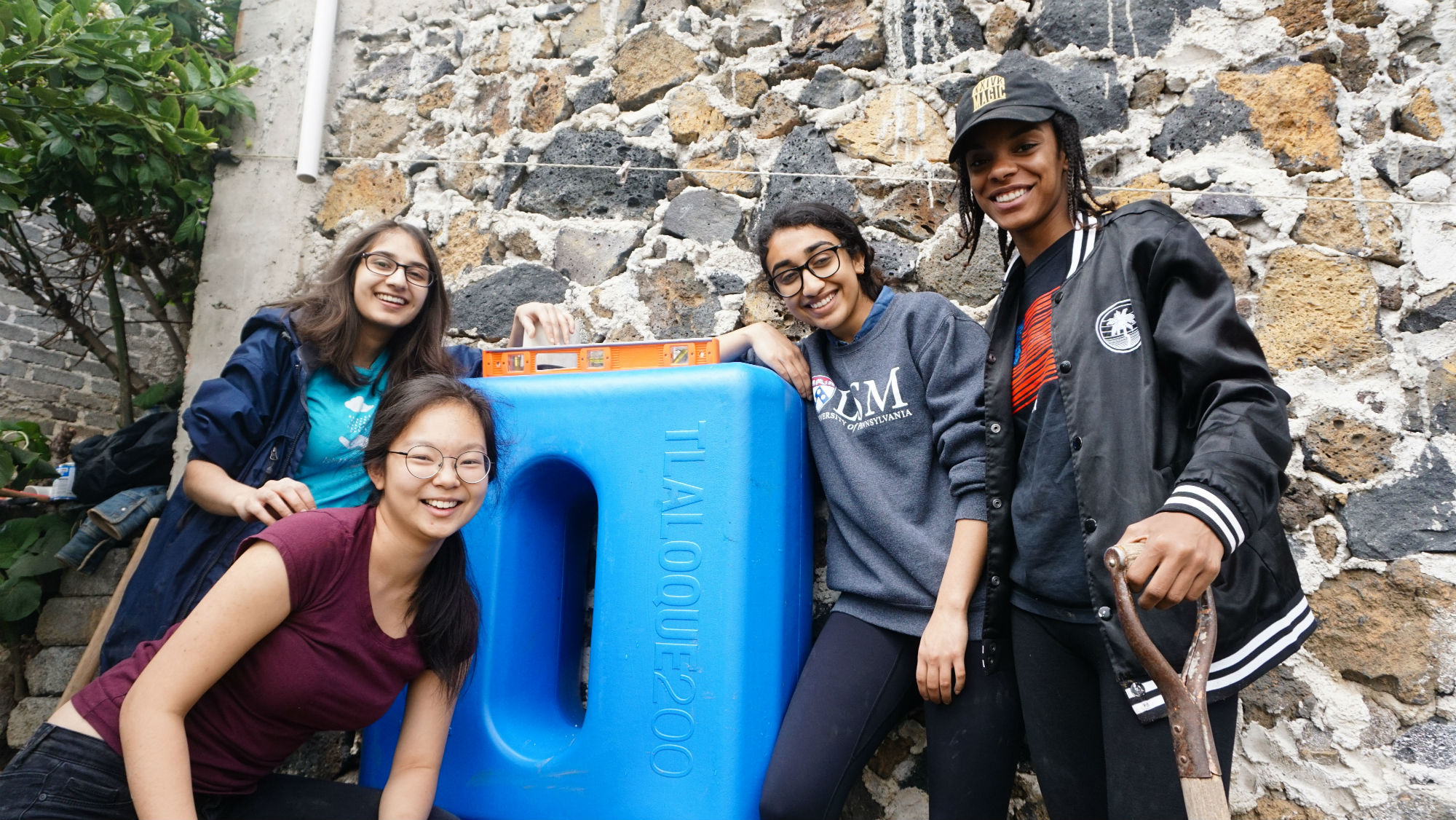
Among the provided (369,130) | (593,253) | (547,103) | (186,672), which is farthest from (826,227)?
(369,130)

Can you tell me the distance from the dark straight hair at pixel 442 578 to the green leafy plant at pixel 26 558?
5.88 feet

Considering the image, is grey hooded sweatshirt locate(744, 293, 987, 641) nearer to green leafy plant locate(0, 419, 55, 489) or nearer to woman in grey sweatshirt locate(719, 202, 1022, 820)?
woman in grey sweatshirt locate(719, 202, 1022, 820)

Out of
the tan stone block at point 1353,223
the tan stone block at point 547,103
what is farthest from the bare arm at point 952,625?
the tan stone block at point 547,103

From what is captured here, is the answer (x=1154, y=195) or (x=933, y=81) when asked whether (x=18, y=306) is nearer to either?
(x=933, y=81)

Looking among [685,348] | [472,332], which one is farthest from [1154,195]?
[472,332]

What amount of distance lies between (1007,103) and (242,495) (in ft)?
4.85

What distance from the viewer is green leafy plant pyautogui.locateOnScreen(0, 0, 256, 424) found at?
83.1 inches

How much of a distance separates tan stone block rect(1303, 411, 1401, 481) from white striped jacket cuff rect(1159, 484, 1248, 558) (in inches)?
27.9

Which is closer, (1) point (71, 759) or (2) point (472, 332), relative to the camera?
(1) point (71, 759)

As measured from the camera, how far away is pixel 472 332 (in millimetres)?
2328

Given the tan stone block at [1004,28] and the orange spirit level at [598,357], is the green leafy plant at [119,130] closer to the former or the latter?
the orange spirit level at [598,357]

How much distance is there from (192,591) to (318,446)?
337 millimetres

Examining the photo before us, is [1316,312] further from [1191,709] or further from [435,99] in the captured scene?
[435,99]

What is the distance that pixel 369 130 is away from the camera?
2.60 metres
